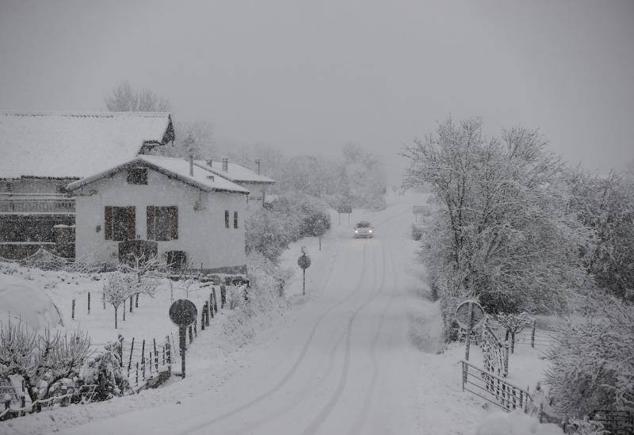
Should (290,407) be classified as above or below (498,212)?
below

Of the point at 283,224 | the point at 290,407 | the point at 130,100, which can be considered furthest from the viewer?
the point at 130,100

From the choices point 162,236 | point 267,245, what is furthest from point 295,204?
point 162,236

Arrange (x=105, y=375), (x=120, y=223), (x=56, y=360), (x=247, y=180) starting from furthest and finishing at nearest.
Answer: (x=247, y=180)
(x=120, y=223)
(x=105, y=375)
(x=56, y=360)

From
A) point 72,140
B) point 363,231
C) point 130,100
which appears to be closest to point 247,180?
point 363,231

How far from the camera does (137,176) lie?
2903 cm

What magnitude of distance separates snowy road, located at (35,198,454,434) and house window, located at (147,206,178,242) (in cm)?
959

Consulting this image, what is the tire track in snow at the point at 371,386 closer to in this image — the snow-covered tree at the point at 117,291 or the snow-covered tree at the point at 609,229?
the snow-covered tree at the point at 117,291

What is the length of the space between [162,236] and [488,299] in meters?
19.2

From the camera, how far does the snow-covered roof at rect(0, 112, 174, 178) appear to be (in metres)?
34.4

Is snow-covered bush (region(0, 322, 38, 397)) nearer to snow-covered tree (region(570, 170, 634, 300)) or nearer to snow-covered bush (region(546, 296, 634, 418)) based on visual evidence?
snow-covered bush (region(546, 296, 634, 418))

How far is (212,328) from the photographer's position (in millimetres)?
18766

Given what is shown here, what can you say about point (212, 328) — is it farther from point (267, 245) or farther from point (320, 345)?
point (267, 245)

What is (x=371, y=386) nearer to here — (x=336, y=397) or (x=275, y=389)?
(x=336, y=397)

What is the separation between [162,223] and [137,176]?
3.33m
